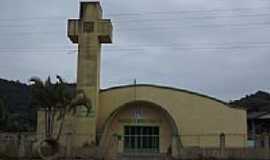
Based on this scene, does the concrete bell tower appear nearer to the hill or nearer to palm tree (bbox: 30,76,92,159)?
palm tree (bbox: 30,76,92,159)

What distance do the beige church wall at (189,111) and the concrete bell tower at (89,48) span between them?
3307 mm

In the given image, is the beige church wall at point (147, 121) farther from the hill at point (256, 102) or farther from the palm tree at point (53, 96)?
the hill at point (256, 102)

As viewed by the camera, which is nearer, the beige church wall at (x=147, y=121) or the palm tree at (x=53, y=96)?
the palm tree at (x=53, y=96)

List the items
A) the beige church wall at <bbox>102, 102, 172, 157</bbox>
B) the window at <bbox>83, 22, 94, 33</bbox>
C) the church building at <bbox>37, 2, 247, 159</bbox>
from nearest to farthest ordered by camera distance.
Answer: the church building at <bbox>37, 2, 247, 159</bbox> → the window at <bbox>83, 22, 94, 33</bbox> → the beige church wall at <bbox>102, 102, 172, 157</bbox>

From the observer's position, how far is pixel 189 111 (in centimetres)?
5756

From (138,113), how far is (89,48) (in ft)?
33.2

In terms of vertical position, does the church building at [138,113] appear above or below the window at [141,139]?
above

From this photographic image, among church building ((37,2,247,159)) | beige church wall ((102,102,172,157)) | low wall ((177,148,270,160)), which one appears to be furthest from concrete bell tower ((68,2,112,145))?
low wall ((177,148,270,160))

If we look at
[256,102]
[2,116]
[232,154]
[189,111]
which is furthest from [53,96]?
[256,102]

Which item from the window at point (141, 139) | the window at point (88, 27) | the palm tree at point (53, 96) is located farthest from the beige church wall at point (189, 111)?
the palm tree at point (53, 96)

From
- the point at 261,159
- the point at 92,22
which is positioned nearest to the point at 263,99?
the point at 92,22

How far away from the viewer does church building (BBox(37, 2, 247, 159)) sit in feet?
175

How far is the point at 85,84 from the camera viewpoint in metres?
53.3

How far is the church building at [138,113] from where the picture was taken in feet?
175
